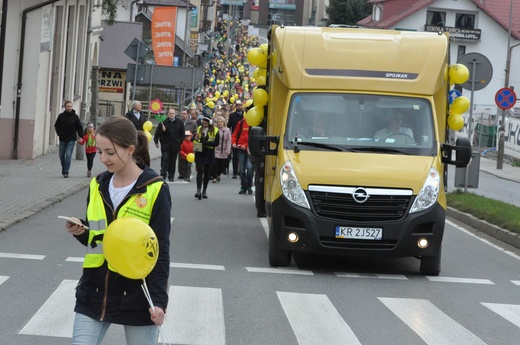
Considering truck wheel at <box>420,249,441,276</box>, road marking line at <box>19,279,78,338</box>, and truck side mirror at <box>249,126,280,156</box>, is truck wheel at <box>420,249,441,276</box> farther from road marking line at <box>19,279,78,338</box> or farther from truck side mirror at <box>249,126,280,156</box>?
road marking line at <box>19,279,78,338</box>

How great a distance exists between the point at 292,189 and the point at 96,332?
291 inches

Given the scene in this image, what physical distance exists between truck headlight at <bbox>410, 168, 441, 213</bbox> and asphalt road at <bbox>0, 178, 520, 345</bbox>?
32.4 inches

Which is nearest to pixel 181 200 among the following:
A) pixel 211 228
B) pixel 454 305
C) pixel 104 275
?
pixel 211 228

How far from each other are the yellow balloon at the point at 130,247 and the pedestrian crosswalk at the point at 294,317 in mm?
2794

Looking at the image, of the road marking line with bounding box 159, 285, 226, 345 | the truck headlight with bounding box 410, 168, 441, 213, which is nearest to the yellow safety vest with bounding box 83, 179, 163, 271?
the road marking line with bounding box 159, 285, 226, 345

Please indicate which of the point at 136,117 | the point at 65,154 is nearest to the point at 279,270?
the point at 65,154

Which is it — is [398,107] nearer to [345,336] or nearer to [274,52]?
[274,52]

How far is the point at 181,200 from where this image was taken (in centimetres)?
2212

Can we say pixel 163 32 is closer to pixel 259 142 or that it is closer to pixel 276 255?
pixel 259 142

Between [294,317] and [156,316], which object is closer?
[156,316]

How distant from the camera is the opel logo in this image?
12.5 metres

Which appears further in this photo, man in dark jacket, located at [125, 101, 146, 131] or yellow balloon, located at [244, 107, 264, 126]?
man in dark jacket, located at [125, 101, 146, 131]

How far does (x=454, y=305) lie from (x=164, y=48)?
1337 inches

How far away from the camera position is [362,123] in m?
13.5
